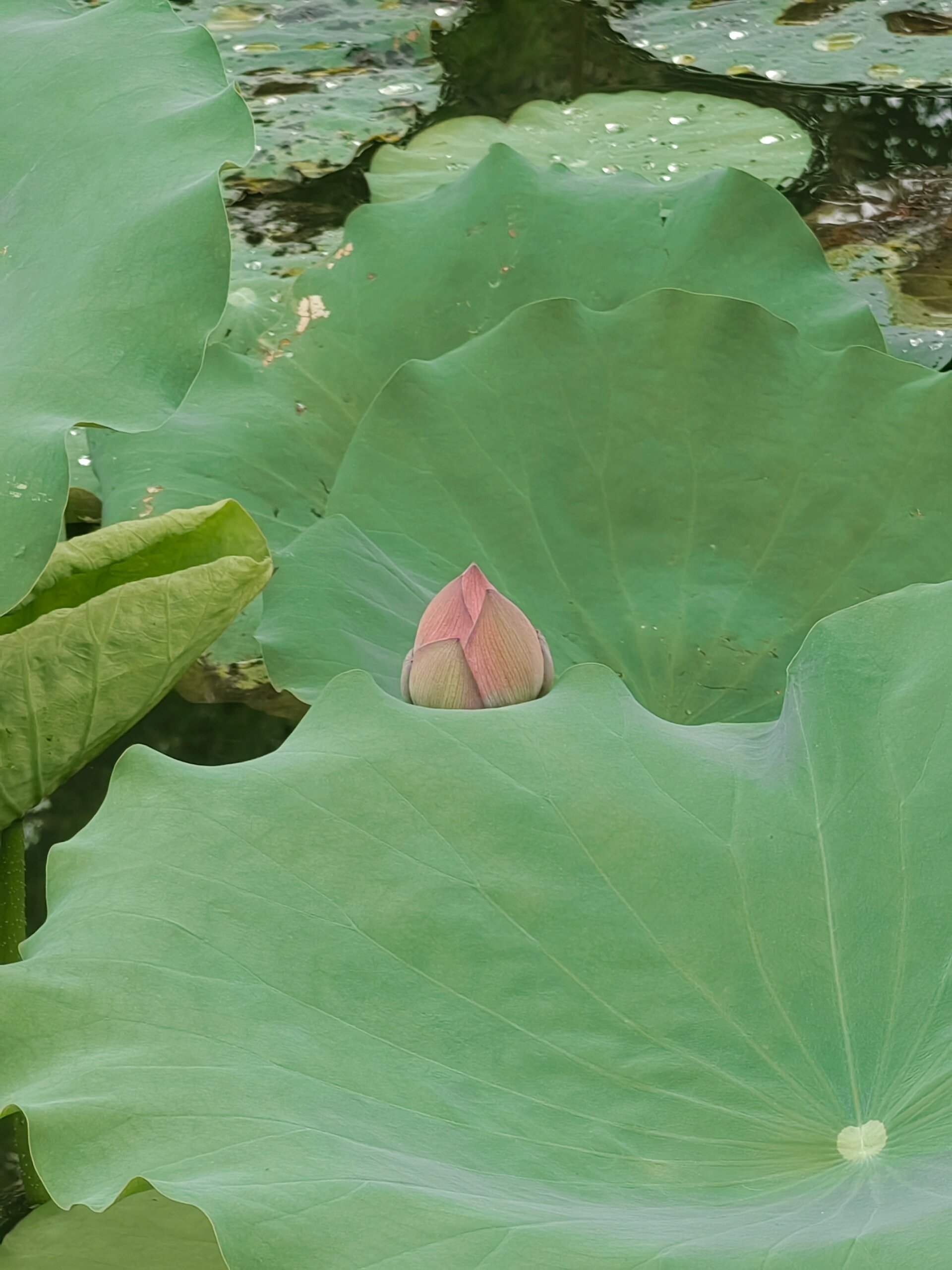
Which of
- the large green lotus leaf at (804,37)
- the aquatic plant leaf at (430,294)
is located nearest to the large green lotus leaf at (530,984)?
the aquatic plant leaf at (430,294)

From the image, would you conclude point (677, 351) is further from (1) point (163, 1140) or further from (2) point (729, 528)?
(1) point (163, 1140)

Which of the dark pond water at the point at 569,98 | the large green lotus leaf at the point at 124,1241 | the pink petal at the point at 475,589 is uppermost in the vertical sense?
the pink petal at the point at 475,589

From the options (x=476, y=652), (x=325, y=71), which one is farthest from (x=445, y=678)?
(x=325, y=71)

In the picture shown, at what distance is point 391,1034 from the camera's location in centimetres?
85

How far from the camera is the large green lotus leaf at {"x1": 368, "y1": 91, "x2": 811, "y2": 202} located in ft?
7.94

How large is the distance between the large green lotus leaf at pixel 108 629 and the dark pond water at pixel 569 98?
14.0 inches

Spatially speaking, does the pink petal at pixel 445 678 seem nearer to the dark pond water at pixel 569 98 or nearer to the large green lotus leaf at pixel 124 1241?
the large green lotus leaf at pixel 124 1241

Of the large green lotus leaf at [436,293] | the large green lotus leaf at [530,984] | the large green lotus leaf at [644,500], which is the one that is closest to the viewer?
the large green lotus leaf at [530,984]

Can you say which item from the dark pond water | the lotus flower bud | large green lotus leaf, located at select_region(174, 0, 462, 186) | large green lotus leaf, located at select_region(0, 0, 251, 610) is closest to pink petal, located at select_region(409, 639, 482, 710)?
the lotus flower bud

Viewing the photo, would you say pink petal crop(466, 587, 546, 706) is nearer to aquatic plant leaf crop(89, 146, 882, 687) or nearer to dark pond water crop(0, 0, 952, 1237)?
aquatic plant leaf crop(89, 146, 882, 687)

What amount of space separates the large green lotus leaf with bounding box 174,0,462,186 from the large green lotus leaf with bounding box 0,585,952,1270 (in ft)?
6.15

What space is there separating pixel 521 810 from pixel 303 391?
0.87 m

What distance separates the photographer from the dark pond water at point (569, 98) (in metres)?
1.75

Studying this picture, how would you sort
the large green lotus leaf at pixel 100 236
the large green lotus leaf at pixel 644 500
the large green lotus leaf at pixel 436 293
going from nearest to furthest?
the large green lotus leaf at pixel 100 236 → the large green lotus leaf at pixel 644 500 → the large green lotus leaf at pixel 436 293
